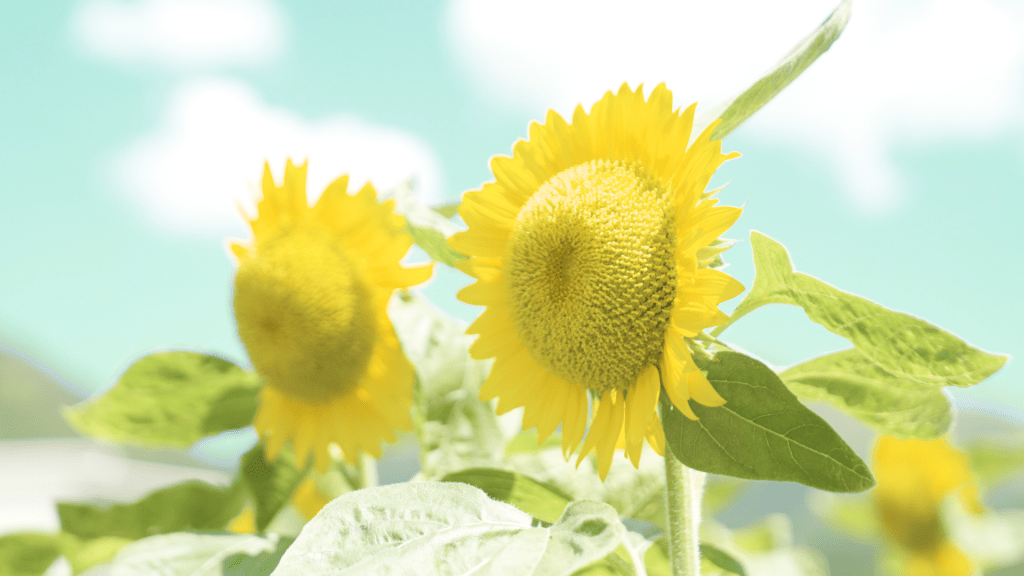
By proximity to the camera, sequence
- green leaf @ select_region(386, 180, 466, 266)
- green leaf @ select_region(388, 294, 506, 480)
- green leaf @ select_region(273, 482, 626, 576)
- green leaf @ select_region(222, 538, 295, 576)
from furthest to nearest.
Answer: green leaf @ select_region(388, 294, 506, 480)
green leaf @ select_region(386, 180, 466, 266)
green leaf @ select_region(222, 538, 295, 576)
green leaf @ select_region(273, 482, 626, 576)

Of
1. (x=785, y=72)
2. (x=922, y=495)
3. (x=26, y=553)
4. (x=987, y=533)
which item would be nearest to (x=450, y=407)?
(x=785, y=72)

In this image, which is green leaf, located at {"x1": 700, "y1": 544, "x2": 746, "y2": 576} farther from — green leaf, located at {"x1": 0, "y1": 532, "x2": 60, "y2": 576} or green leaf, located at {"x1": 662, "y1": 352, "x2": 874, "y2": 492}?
green leaf, located at {"x1": 0, "y1": 532, "x2": 60, "y2": 576}

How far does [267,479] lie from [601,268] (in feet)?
2.43

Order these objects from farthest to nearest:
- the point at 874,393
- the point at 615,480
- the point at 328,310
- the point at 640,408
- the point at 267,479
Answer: the point at 267,479, the point at 328,310, the point at 615,480, the point at 874,393, the point at 640,408

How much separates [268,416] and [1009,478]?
1.80 metres

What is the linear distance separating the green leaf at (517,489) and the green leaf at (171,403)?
59cm

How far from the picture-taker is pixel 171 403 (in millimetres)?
1202

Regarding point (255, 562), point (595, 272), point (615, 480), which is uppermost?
point (595, 272)

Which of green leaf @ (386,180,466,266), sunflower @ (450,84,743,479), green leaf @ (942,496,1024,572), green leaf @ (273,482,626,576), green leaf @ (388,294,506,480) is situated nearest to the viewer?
green leaf @ (273,482,626,576)

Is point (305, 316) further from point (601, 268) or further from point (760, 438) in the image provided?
point (760, 438)

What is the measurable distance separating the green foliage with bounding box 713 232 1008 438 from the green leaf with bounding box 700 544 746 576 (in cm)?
19

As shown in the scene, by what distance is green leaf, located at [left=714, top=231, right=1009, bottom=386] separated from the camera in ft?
1.85

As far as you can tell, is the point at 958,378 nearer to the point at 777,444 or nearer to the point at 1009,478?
the point at 777,444

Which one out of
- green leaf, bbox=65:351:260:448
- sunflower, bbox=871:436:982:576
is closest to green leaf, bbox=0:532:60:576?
green leaf, bbox=65:351:260:448
